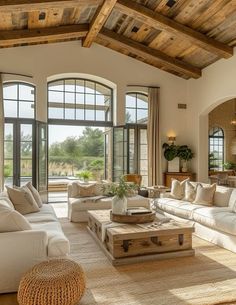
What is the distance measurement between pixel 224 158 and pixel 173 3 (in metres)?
8.75

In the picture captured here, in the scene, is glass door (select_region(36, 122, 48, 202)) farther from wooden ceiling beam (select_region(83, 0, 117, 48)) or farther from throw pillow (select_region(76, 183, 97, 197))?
wooden ceiling beam (select_region(83, 0, 117, 48))

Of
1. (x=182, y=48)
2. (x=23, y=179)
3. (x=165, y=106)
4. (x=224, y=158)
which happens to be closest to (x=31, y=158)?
(x=23, y=179)

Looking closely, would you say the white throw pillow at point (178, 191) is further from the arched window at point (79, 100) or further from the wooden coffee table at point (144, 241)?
the arched window at point (79, 100)

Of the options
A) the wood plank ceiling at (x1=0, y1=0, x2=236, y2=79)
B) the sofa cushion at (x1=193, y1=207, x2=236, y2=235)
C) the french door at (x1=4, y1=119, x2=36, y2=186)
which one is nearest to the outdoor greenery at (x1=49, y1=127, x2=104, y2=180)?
the french door at (x1=4, y1=119, x2=36, y2=186)

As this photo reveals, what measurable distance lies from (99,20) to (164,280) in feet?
18.5

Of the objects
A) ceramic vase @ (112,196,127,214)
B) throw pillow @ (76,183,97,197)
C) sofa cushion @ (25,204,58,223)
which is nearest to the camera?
sofa cushion @ (25,204,58,223)

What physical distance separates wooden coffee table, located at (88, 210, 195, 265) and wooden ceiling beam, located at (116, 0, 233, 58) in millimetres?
4501

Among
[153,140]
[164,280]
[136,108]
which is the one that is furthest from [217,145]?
[164,280]

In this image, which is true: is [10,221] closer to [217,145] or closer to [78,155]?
[217,145]

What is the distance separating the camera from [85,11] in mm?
6434

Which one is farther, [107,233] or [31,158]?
[31,158]

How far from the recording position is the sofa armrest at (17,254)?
2.72 meters

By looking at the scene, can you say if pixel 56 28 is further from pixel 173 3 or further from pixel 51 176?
pixel 51 176

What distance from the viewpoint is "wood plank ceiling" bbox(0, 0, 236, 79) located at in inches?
223
